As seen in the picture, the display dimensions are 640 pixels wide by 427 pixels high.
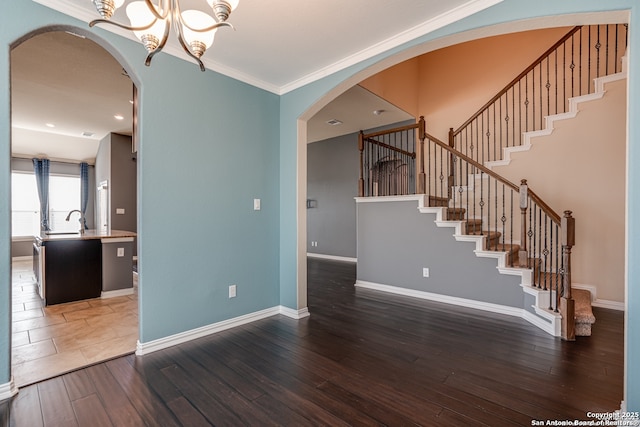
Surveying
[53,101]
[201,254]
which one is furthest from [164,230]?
[53,101]

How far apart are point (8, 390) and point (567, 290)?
4.65 metres

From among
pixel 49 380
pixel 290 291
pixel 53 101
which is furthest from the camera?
pixel 53 101

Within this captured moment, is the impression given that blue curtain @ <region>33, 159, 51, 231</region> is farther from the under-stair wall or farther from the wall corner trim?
the under-stair wall

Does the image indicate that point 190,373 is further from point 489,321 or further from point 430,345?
point 489,321

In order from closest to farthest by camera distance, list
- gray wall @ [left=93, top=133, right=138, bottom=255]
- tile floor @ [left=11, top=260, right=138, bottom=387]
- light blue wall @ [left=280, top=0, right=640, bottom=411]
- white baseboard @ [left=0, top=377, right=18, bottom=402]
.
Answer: light blue wall @ [left=280, top=0, right=640, bottom=411]
white baseboard @ [left=0, top=377, right=18, bottom=402]
tile floor @ [left=11, top=260, right=138, bottom=387]
gray wall @ [left=93, top=133, right=138, bottom=255]

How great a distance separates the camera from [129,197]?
7332 mm

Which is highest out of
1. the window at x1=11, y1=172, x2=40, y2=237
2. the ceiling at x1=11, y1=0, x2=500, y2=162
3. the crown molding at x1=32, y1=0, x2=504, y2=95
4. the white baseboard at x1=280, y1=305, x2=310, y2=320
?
the ceiling at x1=11, y1=0, x2=500, y2=162

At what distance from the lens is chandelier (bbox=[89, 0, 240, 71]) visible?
4.79ft

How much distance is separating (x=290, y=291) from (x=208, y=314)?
969mm

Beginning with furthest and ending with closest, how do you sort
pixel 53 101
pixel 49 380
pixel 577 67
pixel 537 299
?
pixel 53 101
pixel 577 67
pixel 537 299
pixel 49 380

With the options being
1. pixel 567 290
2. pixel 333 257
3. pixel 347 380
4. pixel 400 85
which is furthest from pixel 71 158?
pixel 567 290

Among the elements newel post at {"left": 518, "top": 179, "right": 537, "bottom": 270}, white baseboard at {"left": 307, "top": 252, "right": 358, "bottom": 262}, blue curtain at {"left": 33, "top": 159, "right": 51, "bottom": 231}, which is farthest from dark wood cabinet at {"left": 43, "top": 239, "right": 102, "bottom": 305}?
newel post at {"left": 518, "top": 179, "right": 537, "bottom": 270}

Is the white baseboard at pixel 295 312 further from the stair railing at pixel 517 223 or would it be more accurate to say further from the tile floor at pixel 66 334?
the stair railing at pixel 517 223

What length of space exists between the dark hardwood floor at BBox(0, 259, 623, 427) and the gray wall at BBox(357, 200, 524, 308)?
626mm
